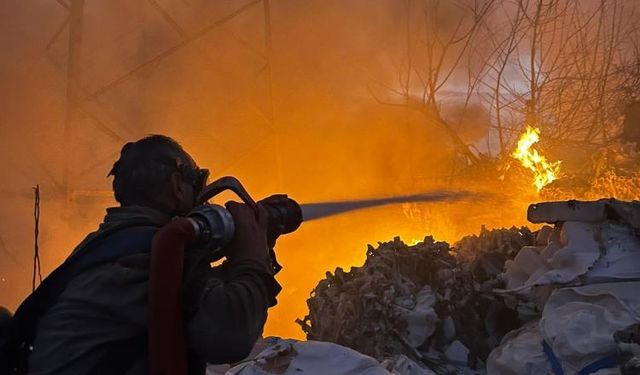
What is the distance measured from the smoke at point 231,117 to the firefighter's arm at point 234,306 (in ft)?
15.6

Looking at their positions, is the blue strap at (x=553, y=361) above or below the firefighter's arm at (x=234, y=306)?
below

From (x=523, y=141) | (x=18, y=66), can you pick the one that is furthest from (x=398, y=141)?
(x=18, y=66)

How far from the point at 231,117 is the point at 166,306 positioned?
18.8ft

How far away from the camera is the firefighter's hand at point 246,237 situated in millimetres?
1346

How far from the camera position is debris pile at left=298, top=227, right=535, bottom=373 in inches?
125

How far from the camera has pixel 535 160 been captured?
6.47 m

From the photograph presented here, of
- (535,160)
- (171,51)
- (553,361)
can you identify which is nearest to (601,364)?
(553,361)

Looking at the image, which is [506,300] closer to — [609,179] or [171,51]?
[609,179]

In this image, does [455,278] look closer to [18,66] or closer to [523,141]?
[523,141]

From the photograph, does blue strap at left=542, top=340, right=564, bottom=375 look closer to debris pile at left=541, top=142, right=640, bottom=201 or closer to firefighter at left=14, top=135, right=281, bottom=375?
firefighter at left=14, top=135, right=281, bottom=375

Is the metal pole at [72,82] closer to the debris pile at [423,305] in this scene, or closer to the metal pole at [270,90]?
the metal pole at [270,90]

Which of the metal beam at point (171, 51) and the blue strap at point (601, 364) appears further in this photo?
the metal beam at point (171, 51)

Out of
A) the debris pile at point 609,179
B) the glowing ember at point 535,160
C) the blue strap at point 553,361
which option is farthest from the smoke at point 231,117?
the blue strap at point 553,361

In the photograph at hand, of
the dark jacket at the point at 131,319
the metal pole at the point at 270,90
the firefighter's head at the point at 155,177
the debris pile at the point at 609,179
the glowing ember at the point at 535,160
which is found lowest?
the dark jacket at the point at 131,319
